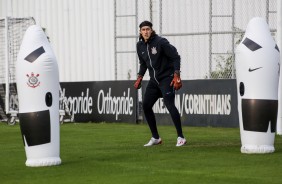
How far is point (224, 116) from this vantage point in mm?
22672

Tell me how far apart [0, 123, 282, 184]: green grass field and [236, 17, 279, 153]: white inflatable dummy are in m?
0.33

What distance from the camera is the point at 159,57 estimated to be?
16.2m

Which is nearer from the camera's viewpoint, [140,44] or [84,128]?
[140,44]

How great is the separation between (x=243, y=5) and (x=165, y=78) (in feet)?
33.4

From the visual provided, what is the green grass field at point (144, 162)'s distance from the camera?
1145cm

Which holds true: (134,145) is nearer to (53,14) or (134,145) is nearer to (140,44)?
(140,44)

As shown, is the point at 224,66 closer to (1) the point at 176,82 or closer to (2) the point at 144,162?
(1) the point at 176,82

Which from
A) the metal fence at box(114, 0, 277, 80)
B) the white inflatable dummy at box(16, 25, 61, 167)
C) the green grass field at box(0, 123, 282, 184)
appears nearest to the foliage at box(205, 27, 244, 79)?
the metal fence at box(114, 0, 277, 80)

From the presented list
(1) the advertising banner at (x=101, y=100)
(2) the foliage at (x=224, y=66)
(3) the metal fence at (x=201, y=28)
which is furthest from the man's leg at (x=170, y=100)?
(1) the advertising banner at (x=101, y=100)

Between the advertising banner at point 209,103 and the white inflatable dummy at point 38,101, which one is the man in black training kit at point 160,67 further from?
the advertising banner at point 209,103

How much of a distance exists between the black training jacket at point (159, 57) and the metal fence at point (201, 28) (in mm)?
7513

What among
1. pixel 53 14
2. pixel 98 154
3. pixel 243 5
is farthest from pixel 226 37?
pixel 98 154

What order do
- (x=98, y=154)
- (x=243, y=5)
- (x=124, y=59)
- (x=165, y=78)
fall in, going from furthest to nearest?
(x=124, y=59)
(x=243, y=5)
(x=165, y=78)
(x=98, y=154)

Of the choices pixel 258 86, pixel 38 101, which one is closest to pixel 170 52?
pixel 258 86
